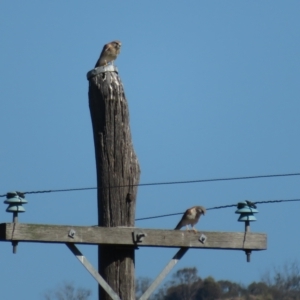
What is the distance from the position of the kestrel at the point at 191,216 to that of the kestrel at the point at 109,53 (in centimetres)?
235

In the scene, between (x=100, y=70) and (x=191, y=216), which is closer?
(x=100, y=70)

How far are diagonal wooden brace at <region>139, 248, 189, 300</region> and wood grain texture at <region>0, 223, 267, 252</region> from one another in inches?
3.8

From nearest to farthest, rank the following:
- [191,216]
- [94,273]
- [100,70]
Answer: [94,273] < [100,70] < [191,216]

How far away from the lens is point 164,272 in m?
10.7

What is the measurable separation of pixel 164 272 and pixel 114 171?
106cm

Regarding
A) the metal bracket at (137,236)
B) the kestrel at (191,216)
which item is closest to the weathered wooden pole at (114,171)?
the metal bracket at (137,236)

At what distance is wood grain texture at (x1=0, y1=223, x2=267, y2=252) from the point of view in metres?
10.2

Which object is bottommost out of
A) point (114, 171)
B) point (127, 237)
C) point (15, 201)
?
point (127, 237)

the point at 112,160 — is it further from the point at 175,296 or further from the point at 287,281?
the point at 287,281

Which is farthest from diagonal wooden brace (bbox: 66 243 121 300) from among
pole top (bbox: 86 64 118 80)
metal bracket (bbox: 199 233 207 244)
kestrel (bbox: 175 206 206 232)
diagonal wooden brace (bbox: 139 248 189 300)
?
pole top (bbox: 86 64 118 80)

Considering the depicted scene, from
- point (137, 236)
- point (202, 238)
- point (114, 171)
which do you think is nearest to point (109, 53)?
point (114, 171)

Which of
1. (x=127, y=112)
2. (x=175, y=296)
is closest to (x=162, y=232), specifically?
(x=127, y=112)

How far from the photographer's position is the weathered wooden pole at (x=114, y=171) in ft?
34.9

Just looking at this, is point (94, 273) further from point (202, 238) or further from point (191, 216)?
point (191, 216)
